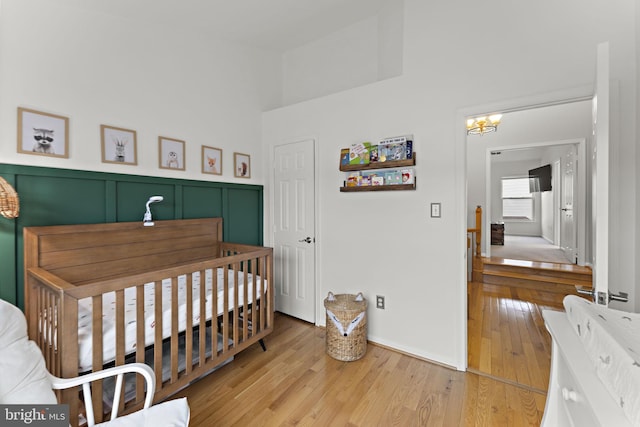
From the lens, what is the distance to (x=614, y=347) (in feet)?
2.16

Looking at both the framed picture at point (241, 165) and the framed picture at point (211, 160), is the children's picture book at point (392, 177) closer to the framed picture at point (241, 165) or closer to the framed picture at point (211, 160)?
the framed picture at point (241, 165)

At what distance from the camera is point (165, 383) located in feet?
5.27

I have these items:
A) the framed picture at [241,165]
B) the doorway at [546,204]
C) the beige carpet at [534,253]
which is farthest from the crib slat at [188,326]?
the beige carpet at [534,253]

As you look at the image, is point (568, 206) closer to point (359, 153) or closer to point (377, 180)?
point (377, 180)

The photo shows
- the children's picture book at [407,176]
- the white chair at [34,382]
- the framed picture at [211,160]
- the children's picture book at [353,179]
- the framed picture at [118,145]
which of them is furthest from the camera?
the framed picture at [211,160]

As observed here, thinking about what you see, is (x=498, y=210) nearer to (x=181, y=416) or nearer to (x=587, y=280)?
(x=587, y=280)

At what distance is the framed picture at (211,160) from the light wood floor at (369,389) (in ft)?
5.55

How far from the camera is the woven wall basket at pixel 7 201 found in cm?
137

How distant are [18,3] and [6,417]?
7.13 feet

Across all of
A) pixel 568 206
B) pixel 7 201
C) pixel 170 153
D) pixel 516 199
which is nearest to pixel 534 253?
pixel 568 206

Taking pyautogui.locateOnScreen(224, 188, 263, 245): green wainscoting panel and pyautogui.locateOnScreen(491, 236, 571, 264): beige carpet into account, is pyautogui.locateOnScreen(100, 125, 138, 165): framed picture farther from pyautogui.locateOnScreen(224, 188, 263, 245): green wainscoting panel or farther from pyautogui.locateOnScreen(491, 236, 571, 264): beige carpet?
pyautogui.locateOnScreen(491, 236, 571, 264): beige carpet

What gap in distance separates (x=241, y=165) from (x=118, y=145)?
1.11 m

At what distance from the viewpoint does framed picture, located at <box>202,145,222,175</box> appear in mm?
2564

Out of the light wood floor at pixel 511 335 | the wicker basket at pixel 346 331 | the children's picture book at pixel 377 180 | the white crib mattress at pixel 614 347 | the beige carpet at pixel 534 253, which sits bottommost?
the light wood floor at pixel 511 335
